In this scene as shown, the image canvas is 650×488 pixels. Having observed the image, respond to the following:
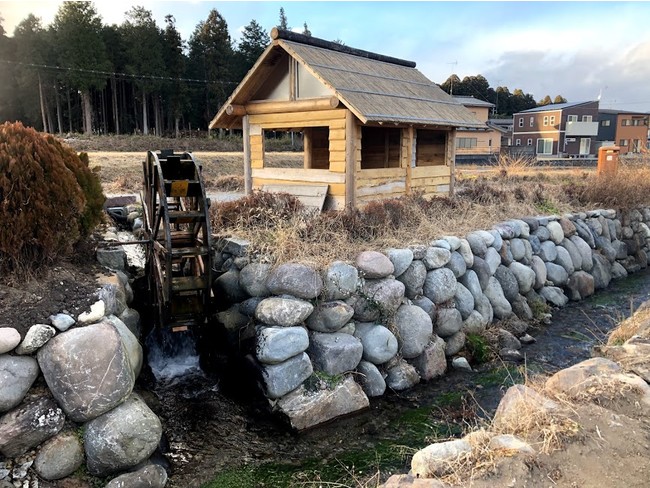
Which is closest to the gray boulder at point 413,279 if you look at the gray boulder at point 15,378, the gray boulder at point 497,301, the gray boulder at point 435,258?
the gray boulder at point 435,258

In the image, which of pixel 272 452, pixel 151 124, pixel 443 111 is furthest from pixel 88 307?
pixel 151 124

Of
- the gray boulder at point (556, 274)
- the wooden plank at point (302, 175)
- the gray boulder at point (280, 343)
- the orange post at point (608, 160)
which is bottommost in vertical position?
the gray boulder at point (556, 274)

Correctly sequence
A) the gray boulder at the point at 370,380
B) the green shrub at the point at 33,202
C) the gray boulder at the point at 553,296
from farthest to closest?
the gray boulder at the point at 553,296, the gray boulder at the point at 370,380, the green shrub at the point at 33,202

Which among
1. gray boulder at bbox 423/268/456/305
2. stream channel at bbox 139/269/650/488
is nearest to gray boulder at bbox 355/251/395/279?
gray boulder at bbox 423/268/456/305

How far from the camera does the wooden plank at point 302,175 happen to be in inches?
372

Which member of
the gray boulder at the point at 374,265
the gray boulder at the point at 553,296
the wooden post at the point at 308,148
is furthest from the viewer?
the wooden post at the point at 308,148

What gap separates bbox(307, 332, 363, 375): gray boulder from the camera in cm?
621

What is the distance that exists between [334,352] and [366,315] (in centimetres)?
79

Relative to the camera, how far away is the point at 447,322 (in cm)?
758

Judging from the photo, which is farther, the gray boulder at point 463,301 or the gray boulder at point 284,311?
the gray boulder at point 463,301

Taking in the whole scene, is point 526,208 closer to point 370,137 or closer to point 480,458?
point 370,137

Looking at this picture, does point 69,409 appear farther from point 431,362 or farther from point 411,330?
point 431,362

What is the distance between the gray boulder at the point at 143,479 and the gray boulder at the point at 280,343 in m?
1.69

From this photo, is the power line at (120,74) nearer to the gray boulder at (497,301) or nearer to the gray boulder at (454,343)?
the gray boulder at (497,301)
